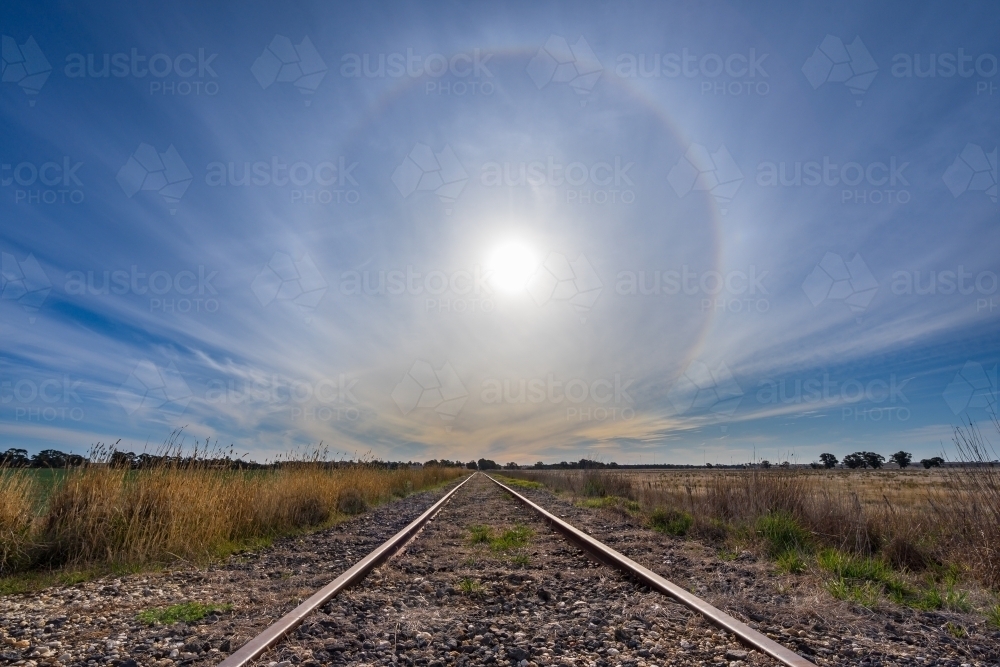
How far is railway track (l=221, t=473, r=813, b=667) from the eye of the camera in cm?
346

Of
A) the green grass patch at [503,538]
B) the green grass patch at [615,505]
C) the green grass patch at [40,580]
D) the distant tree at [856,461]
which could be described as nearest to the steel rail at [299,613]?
the green grass patch at [503,538]

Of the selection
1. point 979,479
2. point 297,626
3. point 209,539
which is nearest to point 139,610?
point 297,626

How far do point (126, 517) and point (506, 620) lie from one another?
5975 millimetres

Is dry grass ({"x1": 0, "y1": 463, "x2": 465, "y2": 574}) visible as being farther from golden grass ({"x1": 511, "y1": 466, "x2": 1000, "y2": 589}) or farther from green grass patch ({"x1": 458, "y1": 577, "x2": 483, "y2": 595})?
golden grass ({"x1": 511, "y1": 466, "x2": 1000, "y2": 589})

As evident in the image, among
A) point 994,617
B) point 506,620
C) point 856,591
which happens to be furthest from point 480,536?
point 994,617

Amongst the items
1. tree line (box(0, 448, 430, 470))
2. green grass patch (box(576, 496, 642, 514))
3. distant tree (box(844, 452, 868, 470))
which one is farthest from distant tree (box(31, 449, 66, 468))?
distant tree (box(844, 452, 868, 470))

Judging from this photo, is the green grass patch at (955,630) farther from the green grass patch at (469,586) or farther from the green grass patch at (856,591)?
the green grass patch at (469,586)

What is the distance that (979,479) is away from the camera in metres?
6.45

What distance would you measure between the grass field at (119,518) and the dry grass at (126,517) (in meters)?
0.01

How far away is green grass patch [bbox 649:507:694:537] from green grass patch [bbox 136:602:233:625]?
7.53 meters

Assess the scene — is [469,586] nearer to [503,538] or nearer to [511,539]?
[511,539]

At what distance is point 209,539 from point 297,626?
5055 millimetres

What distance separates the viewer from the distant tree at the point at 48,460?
24.1ft

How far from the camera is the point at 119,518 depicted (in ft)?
24.0
